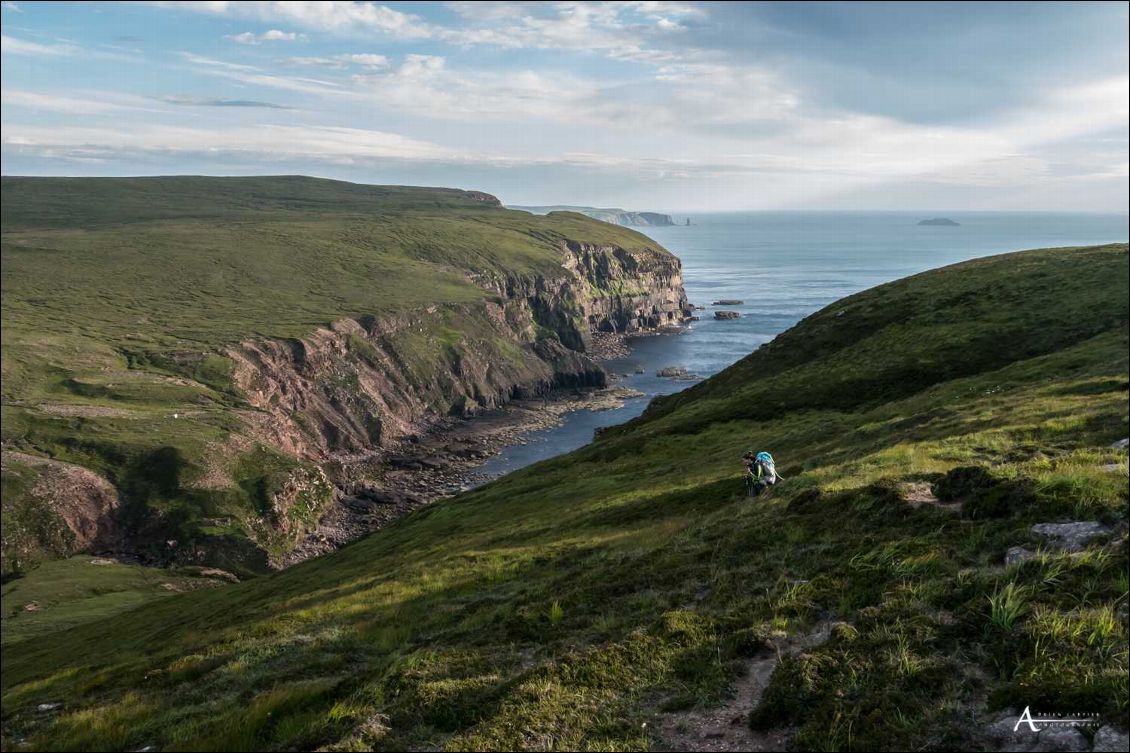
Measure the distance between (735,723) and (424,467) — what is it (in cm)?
11629

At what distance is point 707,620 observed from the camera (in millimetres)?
13867

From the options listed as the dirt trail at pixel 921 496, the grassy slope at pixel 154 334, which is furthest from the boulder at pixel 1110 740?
the grassy slope at pixel 154 334

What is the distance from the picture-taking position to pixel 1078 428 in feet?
71.4

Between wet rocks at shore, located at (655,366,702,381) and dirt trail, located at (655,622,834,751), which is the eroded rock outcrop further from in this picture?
wet rocks at shore, located at (655,366,702,381)

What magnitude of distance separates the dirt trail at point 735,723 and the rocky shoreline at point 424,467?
285ft

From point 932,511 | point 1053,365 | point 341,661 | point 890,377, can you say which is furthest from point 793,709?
point 890,377

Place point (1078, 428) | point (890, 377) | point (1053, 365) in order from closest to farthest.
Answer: point (1078, 428) → point (1053, 365) → point (890, 377)

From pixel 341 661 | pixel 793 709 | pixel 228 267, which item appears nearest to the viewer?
pixel 793 709

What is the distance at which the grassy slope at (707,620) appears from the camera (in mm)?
10242

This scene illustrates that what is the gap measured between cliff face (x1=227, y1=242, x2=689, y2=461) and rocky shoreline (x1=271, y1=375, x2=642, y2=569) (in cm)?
490

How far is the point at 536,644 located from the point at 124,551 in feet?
303

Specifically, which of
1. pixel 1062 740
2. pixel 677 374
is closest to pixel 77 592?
pixel 1062 740

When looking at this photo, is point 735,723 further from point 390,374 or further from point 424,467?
point 390,374

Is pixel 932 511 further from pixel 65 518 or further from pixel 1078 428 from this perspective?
pixel 65 518
